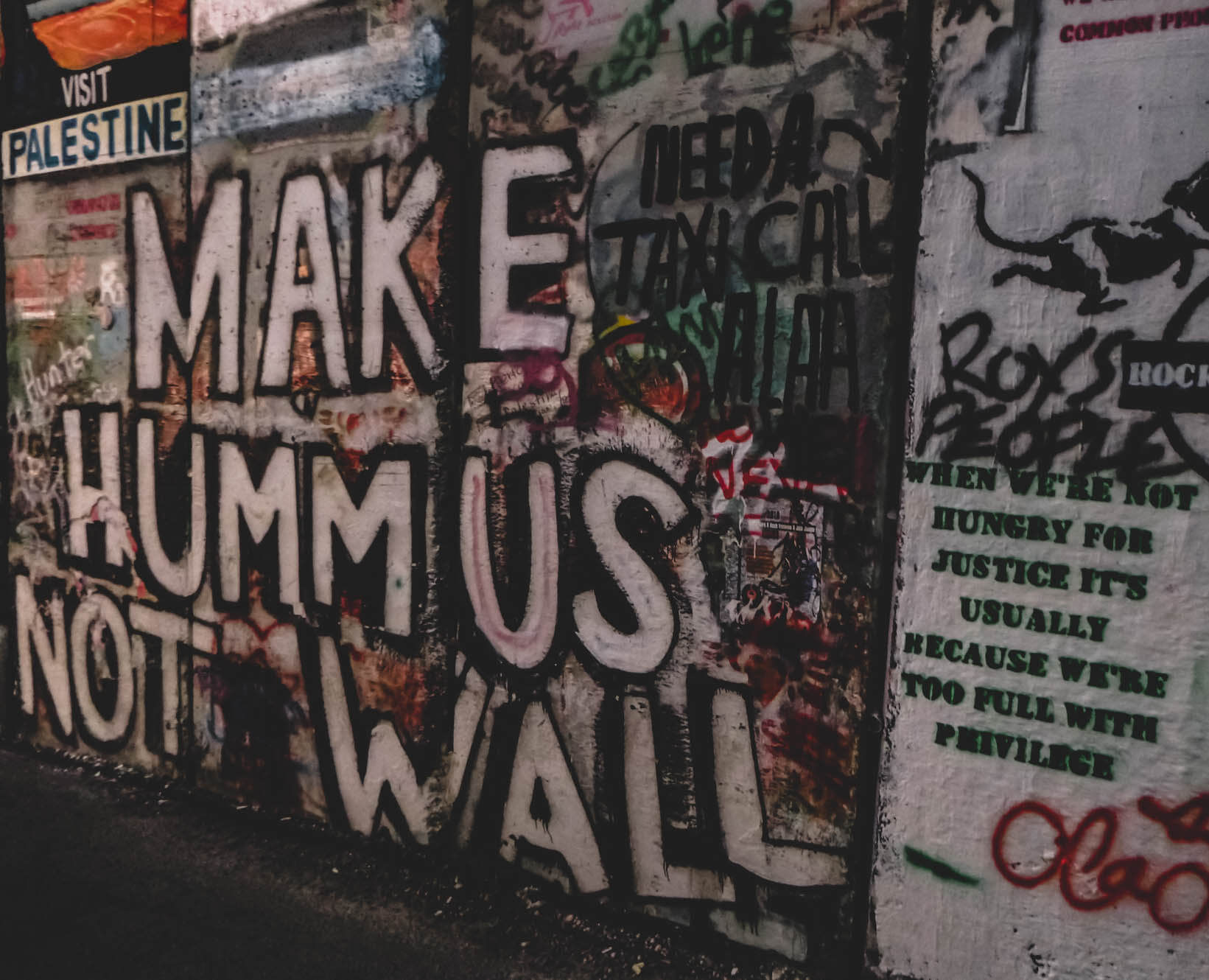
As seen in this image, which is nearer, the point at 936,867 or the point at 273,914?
the point at 936,867

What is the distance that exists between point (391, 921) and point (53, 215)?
3.71 m

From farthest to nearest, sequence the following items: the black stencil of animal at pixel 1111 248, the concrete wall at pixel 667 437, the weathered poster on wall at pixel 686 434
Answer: the weathered poster on wall at pixel 686 434 → the concrete wall at pixel 667 437 → the black stencil of animal at pixel 1111 248

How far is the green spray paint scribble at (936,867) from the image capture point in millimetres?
2518

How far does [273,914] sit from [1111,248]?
3.36 m

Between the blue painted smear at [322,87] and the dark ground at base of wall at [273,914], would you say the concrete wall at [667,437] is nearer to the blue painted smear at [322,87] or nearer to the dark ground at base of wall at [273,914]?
the blue painted smear at [322,87]

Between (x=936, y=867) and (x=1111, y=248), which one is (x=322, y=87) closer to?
(x=1111, y=248)

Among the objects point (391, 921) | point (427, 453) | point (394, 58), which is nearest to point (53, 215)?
point (394, 58)

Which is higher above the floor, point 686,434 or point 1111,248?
point 1111,248

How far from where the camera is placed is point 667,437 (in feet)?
9.57
